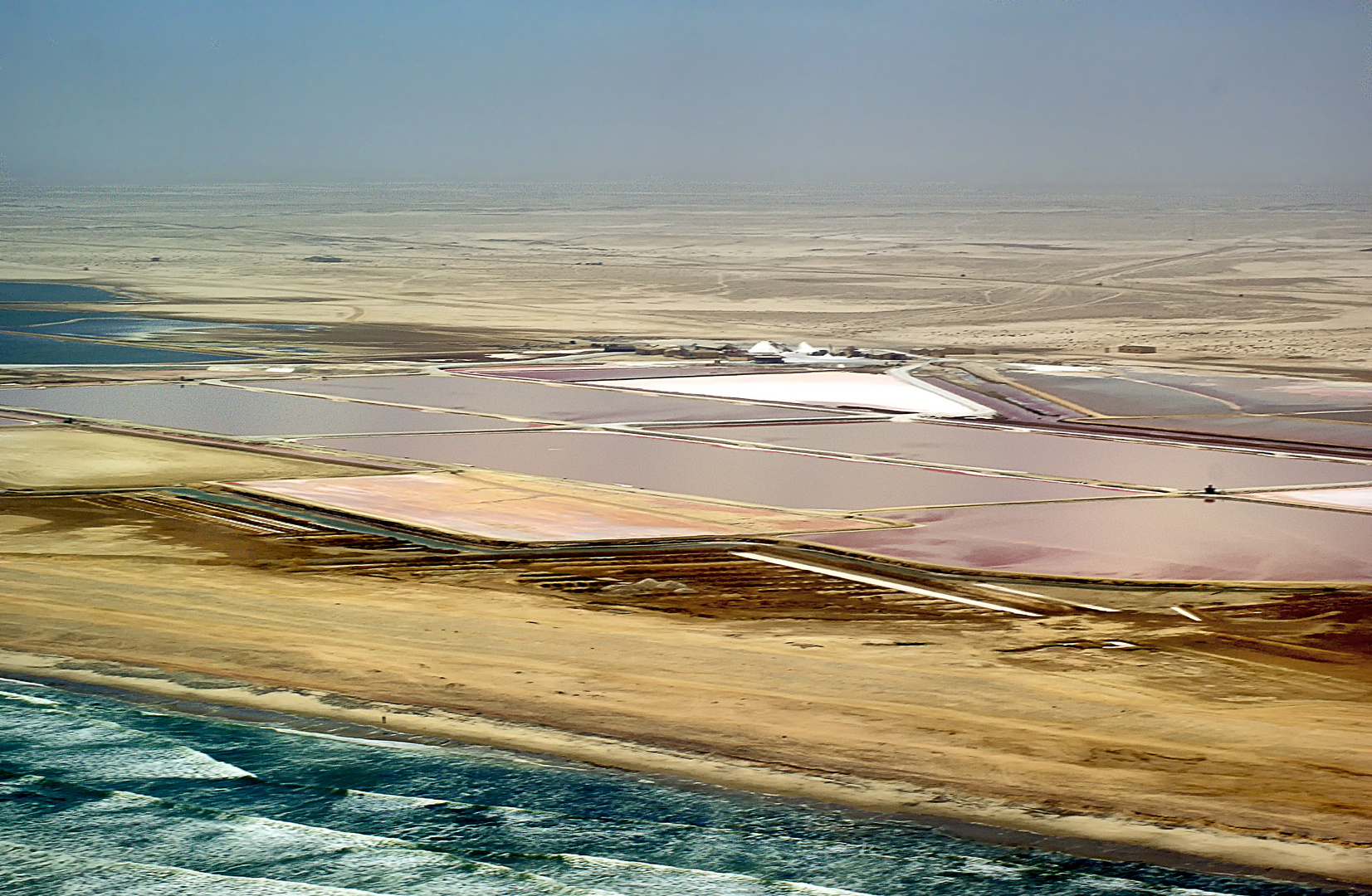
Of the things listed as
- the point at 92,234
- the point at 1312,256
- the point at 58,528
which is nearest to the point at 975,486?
the point at 58,528

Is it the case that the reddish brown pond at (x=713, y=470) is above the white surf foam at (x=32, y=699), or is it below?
above

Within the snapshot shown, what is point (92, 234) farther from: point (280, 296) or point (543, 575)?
point (543, 575)

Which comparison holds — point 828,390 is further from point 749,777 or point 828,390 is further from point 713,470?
point 749,777

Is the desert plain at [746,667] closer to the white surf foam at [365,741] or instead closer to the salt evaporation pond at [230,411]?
the white surf foam at [365,741]

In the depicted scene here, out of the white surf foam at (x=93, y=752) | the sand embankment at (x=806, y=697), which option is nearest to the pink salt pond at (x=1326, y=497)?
the sand embankment at (x=806, y=697)

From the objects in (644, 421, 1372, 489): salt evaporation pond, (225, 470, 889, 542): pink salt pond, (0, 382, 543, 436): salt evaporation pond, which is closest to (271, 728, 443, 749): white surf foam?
(225, 470, 889, 542): pink salt pond
